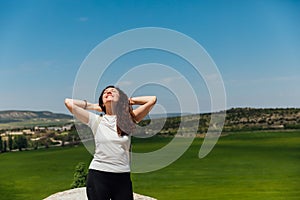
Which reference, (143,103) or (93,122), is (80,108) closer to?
(93,122)

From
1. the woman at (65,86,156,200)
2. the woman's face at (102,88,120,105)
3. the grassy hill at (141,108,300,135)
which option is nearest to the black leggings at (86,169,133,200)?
the woman at (65,86,156,200)

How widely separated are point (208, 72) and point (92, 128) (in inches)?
46.5

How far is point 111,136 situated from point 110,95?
14cm

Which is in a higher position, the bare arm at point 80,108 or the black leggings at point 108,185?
the bare arm at point 80,108

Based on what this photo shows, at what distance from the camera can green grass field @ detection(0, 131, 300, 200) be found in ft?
17.8

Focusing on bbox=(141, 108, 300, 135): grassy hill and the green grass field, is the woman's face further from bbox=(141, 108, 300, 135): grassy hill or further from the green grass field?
bbox=(141, 108, 300, 135): grassy hill

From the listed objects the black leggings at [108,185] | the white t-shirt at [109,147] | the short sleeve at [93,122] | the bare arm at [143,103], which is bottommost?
the black leggings at [108,185]

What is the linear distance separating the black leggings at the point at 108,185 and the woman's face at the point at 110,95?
9.6 inches

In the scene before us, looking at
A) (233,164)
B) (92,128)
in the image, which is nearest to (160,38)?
(92,128)

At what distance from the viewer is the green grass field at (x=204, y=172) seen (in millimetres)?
5418

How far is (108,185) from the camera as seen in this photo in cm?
155

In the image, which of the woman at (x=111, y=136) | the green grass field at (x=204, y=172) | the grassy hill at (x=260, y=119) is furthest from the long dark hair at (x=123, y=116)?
the grassy hill at (x=260, y=119)

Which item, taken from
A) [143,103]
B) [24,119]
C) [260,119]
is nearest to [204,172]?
[260,119]

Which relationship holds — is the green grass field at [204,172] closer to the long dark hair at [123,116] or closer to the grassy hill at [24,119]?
the grassy hill at [24,119]
